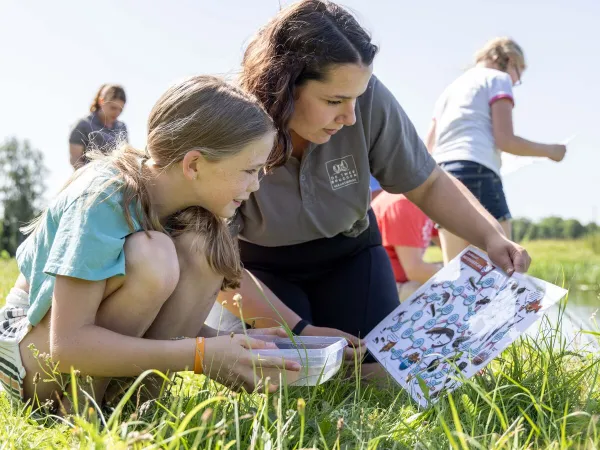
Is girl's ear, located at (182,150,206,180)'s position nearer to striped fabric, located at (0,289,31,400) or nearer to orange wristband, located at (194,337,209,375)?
orange wristband, located at (194,337,209,375)

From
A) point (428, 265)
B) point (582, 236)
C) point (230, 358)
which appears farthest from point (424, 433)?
point (582, 236)

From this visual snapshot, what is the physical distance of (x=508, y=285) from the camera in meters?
2.17

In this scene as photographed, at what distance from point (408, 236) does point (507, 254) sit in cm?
211

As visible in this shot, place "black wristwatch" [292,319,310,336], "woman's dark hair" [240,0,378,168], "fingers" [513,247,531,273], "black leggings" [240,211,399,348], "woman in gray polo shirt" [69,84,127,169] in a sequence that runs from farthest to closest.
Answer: "woman in gray polo shirt" [69,84,127,169] < "black leggings" [240,211,399,348] < "black wristwatch" [292,319,310,336] < "fingers" [513,247,531,273] < "woman's dark hair" [240,0,378,168]

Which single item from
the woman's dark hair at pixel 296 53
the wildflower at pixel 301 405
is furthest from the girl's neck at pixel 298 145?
the wildflower at pixel 301 405

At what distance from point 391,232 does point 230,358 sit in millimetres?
2806

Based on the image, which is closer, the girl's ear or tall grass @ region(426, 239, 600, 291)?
the girl's ear

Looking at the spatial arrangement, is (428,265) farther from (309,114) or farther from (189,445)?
(189,445)

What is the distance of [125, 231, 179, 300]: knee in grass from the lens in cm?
167

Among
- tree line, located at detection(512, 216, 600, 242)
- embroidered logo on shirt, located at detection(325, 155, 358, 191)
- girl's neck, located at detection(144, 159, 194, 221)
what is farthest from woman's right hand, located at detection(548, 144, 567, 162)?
tree line, located at detection(512, 216, 600, 242)

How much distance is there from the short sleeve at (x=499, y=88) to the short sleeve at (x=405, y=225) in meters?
0.84

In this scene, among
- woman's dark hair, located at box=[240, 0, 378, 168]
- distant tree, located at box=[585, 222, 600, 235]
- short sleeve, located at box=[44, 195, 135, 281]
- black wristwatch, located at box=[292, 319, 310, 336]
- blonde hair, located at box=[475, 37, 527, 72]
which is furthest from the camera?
distant tree, located at box=[585, 222, 600, 235]

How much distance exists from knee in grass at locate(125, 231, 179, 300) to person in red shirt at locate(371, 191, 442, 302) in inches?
108

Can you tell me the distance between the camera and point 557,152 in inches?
154
